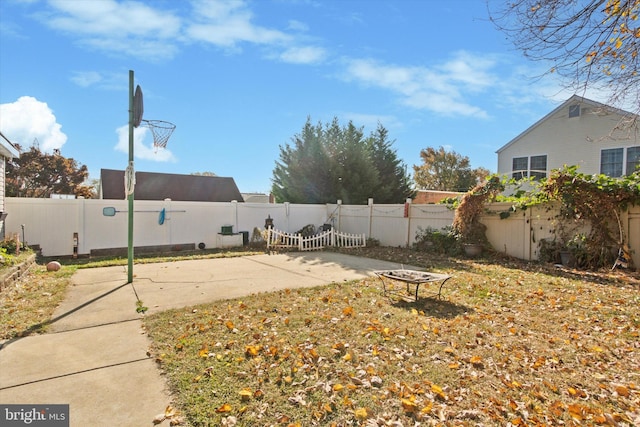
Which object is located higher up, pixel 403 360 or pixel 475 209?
pixel 475 209

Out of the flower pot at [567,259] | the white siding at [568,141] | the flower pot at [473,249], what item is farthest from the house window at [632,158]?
the flower pot at [473,249]

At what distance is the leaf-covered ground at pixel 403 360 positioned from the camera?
2312 mm

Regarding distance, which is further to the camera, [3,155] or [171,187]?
[171,187]

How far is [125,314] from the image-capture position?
14.6 feet

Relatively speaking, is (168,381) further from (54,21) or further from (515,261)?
(515,261)

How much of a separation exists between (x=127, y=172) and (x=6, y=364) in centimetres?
385

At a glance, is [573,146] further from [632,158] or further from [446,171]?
[446,171]

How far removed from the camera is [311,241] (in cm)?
1198

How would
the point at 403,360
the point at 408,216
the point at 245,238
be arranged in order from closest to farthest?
the point at 403,360
the point at 408,216
the point at 245,238

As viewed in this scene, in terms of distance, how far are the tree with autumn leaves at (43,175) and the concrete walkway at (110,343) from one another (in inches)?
851

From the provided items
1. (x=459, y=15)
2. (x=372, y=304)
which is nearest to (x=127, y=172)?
(x=372, y=304)

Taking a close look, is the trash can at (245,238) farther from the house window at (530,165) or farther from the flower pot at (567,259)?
the house window at (530,165)

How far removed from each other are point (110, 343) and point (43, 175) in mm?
27406

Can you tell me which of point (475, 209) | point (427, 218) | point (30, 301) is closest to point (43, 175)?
point (30, 301)
